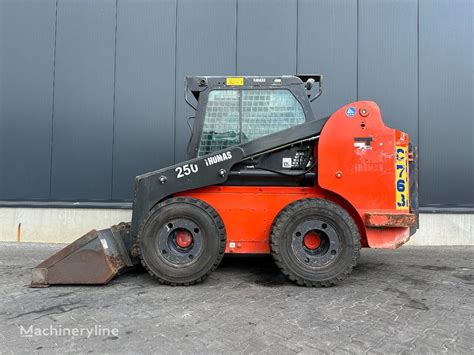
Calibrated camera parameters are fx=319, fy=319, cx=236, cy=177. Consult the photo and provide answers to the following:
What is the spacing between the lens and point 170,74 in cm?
778

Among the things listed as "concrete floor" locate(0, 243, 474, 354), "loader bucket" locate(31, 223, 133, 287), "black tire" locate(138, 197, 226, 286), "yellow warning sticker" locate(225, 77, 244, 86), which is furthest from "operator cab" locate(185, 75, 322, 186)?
"loader bucket" locate(31, 223, 133, 287)

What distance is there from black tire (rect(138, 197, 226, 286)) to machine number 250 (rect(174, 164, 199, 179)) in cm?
37

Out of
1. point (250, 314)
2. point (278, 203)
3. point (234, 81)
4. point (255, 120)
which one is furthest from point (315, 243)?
point (234, 81)

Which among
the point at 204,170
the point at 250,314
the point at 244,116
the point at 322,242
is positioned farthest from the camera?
the point at 244,116

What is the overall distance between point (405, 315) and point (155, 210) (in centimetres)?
312

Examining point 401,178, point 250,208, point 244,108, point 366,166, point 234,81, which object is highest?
point 234,81

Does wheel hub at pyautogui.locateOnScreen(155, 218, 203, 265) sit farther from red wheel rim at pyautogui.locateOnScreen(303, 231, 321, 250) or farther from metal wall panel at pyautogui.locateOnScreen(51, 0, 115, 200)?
metal wall panel at pyautogui.locateOnScreen(51, 0, 115, 200)

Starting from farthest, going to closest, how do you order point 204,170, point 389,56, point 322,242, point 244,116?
1. point 389,56
2. point 244,116
3. point 204,170
4. point 322,242

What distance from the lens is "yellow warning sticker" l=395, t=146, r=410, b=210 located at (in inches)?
166

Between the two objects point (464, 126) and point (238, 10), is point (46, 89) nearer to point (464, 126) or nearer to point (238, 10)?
point (238, 10)

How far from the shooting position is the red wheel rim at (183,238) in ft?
14.0

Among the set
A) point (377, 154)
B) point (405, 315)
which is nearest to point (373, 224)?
point (377, 154)

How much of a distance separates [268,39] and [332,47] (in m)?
1.54

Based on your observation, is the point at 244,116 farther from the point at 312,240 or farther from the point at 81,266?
the point at 81,266
